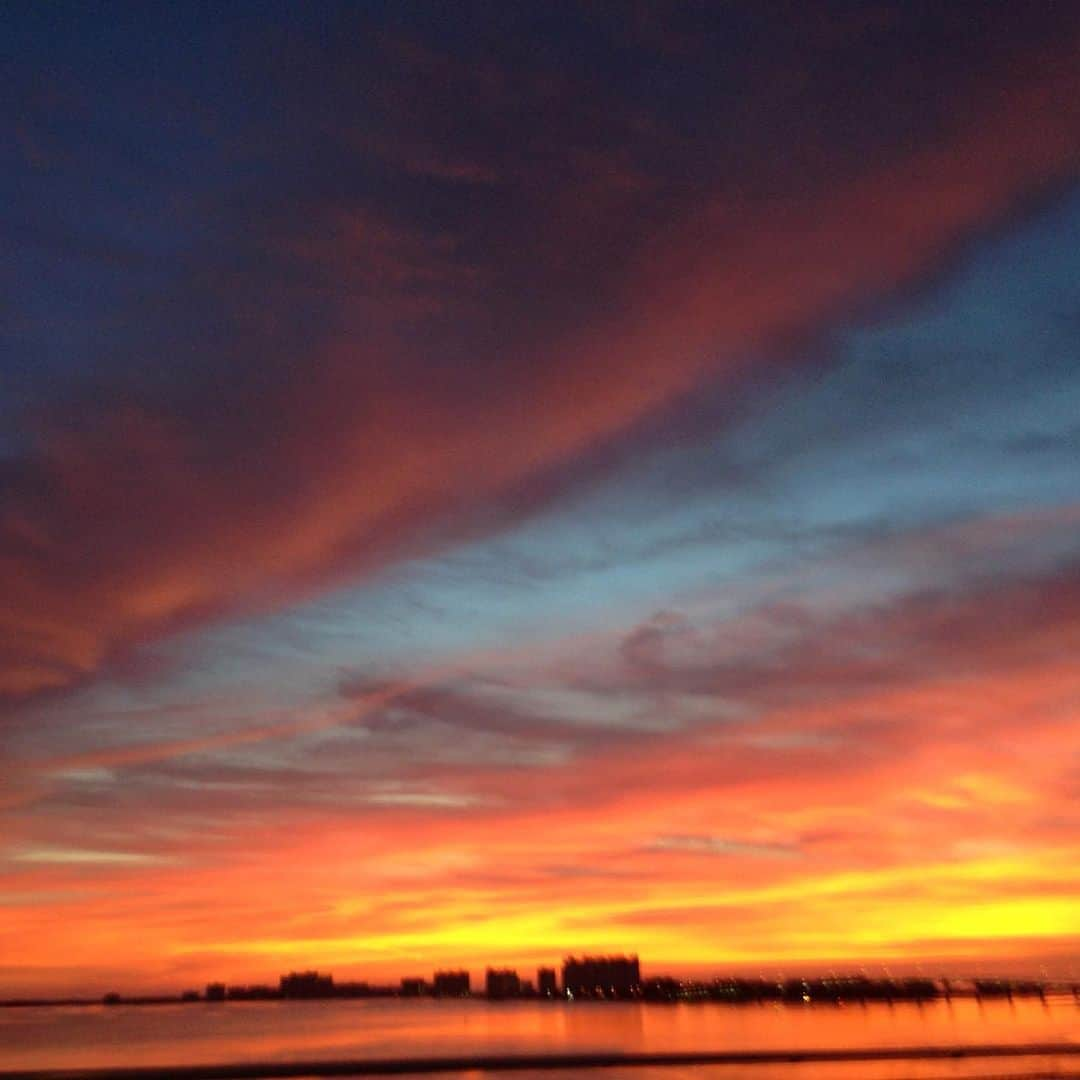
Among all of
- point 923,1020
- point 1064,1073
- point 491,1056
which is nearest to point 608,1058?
point 491,1056

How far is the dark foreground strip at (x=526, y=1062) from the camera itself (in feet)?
245

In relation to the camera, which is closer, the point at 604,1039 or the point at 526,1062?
the point at 526,1062

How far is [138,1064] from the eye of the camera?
288ft

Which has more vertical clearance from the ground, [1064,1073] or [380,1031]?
[380,1031]

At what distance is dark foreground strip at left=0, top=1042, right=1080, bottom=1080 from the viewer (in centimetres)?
7481

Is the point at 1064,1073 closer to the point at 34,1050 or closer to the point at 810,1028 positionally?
the point at 810,1028

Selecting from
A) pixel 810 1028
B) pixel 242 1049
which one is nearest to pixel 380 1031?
pixel 242 1049

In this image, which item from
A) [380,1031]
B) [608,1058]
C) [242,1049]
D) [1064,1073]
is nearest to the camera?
[1064,1073]

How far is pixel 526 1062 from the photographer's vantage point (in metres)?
79.0

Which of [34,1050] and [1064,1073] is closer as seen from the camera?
[1064,1073]

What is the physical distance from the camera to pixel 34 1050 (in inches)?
4176

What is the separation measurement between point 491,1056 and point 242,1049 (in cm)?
2944

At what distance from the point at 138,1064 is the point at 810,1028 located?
67104 millimetres

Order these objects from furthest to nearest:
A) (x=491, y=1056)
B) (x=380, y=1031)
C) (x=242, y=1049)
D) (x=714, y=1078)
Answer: (x=380, y=1031) < (x=242, y=1049) < (x=491, y=1056) < (x=714, y=1078)
